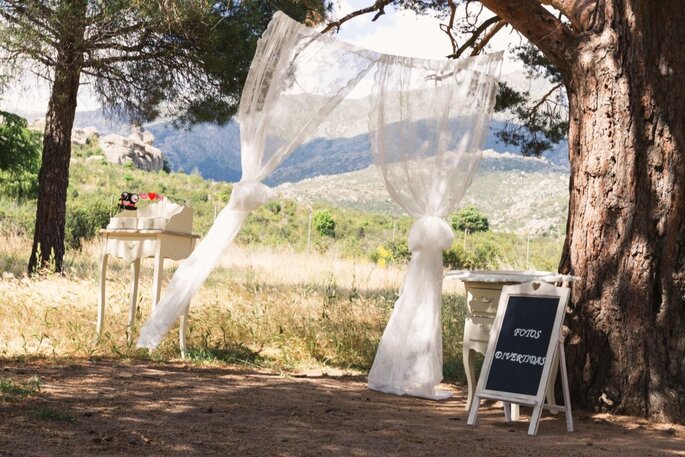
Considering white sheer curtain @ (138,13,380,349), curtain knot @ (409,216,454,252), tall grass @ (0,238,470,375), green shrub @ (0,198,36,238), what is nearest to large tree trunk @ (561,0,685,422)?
curtain knot @ (409,216,454,252)

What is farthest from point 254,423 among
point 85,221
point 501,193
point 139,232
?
point 501,193

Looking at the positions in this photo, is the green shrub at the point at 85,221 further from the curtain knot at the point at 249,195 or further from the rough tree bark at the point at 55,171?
the curtain knot at the point at 249,195

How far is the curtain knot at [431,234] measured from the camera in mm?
4434

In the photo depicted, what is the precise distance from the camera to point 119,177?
2973 cm

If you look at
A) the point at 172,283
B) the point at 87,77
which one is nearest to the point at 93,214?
the point at 87,77

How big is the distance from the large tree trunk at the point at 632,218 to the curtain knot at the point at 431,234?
71 centimetres

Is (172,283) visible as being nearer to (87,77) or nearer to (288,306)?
(288,306)

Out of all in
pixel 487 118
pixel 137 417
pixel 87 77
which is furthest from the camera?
pixel 87 77

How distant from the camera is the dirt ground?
2824 mm

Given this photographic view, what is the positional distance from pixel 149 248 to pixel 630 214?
9.29ft

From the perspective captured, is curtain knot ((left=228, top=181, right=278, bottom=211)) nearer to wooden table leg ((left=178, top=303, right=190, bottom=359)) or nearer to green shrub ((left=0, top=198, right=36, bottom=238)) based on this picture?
wooden table leg ((left=178, top=303, right=190, bottom=359))

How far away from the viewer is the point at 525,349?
11.9ft

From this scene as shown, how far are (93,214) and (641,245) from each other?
1588 centimetres

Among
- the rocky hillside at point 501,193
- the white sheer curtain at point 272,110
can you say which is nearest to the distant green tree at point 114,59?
the white sheer curtain at point 272,110
